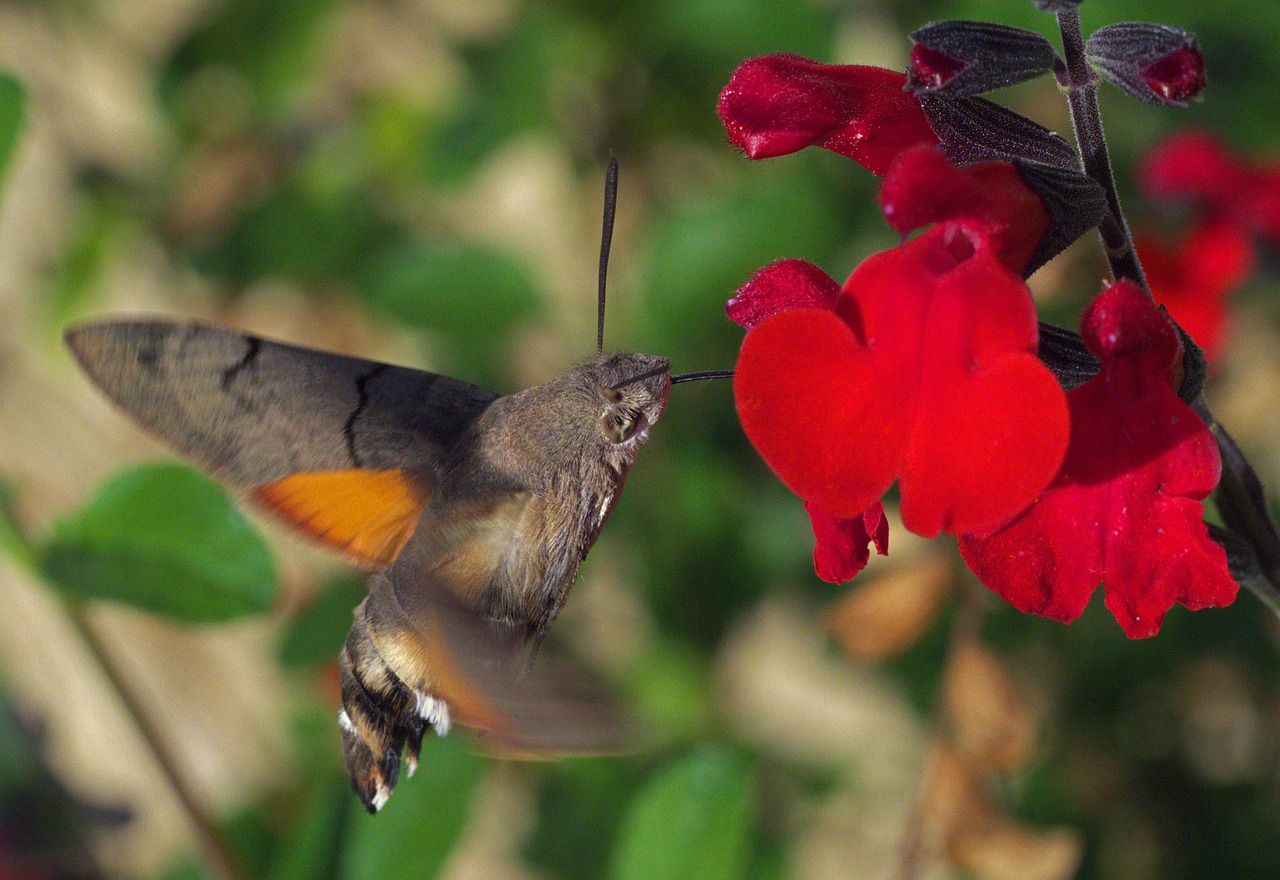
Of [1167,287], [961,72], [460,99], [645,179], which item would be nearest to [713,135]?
[645,179]

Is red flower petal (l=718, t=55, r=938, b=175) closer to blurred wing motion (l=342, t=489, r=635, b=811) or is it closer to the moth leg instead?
blurred wing motion (l=342, t=489, r=635, b=811)

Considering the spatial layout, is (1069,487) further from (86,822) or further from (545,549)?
(86,822)

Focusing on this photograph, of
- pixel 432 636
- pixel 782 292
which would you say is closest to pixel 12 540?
pixel 432 636

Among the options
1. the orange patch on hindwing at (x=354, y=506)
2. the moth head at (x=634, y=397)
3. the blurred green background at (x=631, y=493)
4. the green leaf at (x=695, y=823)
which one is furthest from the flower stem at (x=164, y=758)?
the moth head at (x=634, y=397)

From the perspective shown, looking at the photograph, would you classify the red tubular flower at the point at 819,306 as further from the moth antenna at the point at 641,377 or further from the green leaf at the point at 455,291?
the green leaf at the point at 455,291

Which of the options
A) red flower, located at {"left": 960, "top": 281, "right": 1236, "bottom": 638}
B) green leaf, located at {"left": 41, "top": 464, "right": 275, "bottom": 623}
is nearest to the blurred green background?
green leaf, located at {"left": 41, "top": 464, "right": 275, "bottom": 623}

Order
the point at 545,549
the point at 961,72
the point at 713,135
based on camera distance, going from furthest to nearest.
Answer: the point at 713,135, the point at 545,549, the point at 961,72
